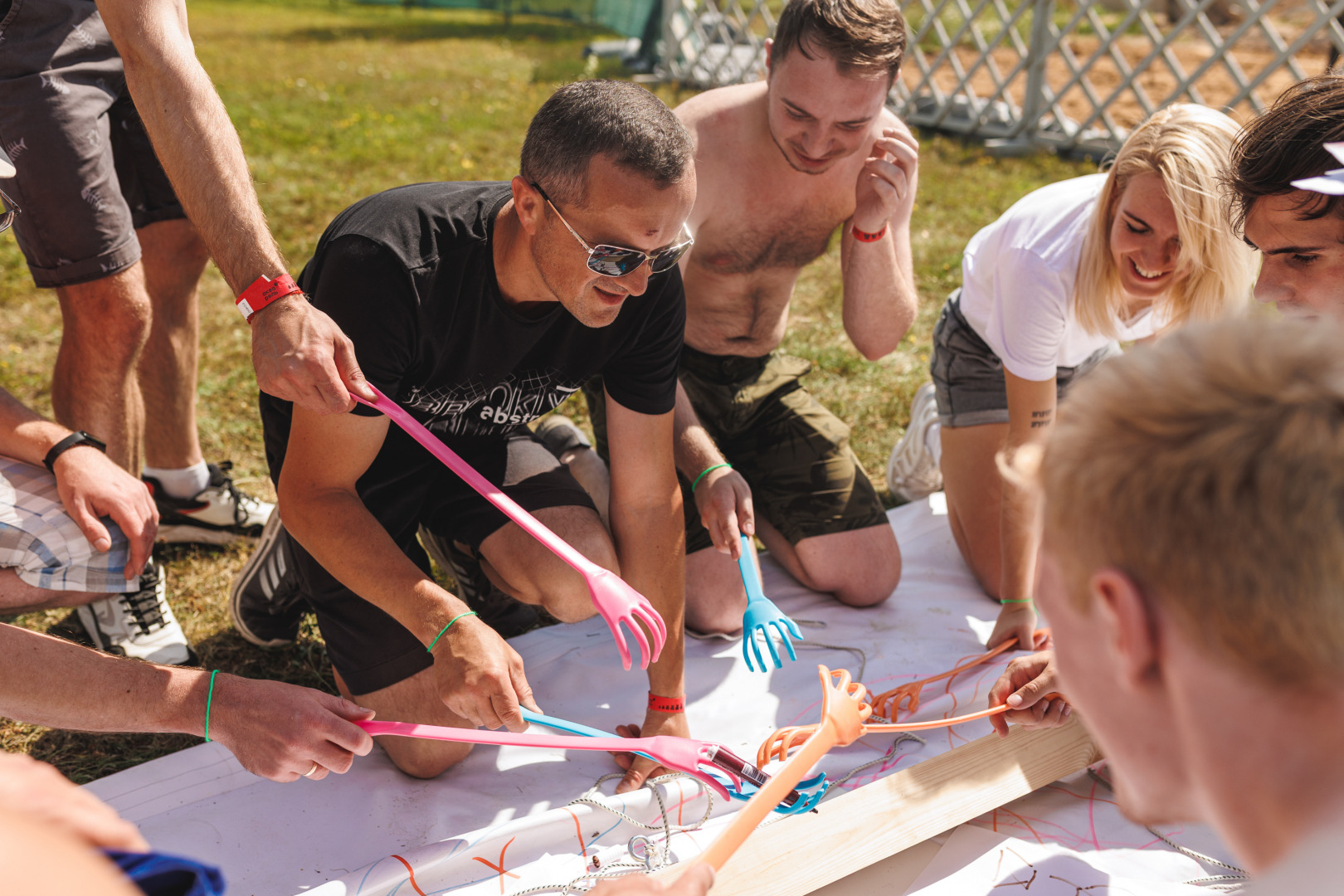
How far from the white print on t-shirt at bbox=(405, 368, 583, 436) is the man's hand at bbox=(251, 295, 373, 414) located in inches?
11.5

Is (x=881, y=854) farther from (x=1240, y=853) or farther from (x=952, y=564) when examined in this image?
(x=952, y=564)

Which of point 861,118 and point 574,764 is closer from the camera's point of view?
point 574,764

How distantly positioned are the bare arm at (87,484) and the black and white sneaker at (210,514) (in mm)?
718

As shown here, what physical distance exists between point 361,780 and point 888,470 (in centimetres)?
184

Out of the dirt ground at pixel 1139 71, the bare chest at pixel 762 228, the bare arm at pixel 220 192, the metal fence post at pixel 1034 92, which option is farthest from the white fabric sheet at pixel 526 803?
the dirt ground at pixel 1139 71

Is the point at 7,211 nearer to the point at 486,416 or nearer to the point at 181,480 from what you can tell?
the point at 181,480

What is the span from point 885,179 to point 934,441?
84 centimetres

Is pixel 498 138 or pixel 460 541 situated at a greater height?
pixel 460 541

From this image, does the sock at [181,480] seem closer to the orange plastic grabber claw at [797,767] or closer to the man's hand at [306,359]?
the man's hand at [306,359]

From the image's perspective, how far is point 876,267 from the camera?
2.56 meters

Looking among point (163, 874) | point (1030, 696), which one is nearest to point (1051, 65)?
point (1030, 696)

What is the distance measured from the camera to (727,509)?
2053 mm

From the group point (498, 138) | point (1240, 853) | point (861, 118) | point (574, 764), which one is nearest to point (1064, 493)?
point (1240, 853)

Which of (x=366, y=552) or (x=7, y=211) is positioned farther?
(x=7, y=211)
